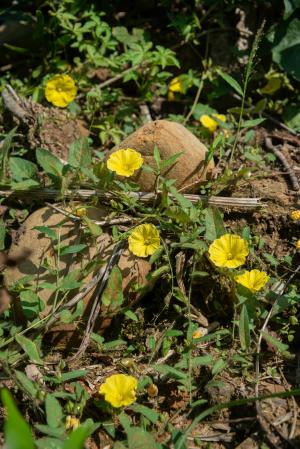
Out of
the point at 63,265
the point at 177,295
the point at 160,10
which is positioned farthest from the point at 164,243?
the point at 160,10

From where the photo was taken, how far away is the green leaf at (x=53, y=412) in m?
2.06

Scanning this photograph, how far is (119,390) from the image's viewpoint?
2.18 meters

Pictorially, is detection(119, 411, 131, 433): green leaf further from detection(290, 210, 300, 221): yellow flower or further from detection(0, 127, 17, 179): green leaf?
detection(0, 127, 17, 179): green leaf

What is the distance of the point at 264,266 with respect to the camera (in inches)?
103

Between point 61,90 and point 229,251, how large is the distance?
1.56 m

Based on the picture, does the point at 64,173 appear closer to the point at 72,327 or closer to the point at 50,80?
the point at 72,327

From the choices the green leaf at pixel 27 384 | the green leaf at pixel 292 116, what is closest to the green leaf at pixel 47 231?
the green leaf at pixel 27 384

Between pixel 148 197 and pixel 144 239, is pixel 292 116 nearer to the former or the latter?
pixel 148 197

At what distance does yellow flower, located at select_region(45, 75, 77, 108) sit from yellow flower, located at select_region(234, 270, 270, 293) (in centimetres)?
157

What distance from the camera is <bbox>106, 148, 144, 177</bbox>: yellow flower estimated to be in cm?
266

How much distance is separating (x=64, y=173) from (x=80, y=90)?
1045 mm

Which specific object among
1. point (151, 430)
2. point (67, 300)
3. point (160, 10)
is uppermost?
point (160, 10)

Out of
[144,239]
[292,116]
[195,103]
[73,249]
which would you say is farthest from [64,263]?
[292,116]

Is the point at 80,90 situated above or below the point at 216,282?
above
